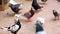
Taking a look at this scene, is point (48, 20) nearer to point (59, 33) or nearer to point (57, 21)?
point (57, 21)

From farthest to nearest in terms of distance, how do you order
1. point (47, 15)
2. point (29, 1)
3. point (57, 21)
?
point (29, 1), point (47, 15), point (57, 21)

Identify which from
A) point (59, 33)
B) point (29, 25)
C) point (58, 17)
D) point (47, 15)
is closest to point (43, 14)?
point (47, 15)

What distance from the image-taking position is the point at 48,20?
6.97ft

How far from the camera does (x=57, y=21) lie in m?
2.10

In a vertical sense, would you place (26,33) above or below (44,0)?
below

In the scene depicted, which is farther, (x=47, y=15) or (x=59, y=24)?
(x=47, y=15)

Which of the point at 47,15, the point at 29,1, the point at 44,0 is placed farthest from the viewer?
the point at 29,1

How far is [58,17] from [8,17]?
1.90ft

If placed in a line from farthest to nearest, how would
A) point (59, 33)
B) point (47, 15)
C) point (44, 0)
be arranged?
1. point (44, 0)
2. point (47, 15)
3. point (59, 33)

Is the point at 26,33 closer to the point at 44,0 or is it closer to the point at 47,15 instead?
the point at 47,15

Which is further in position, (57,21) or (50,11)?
(50,11)

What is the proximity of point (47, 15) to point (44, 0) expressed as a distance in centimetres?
40

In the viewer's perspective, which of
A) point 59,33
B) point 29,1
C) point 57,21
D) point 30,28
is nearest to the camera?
point 59,33

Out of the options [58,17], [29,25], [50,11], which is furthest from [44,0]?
[29,25]
